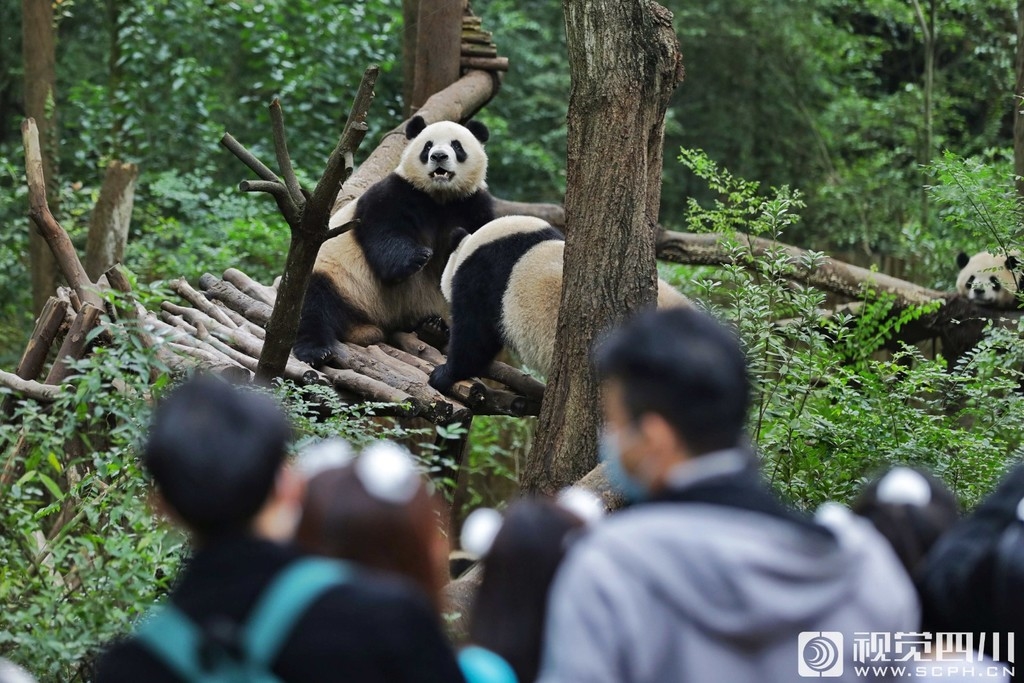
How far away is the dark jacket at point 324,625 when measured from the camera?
1439mm

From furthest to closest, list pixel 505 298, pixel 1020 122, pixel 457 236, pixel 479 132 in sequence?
pixel 479 132 → pixel 457 236 → pixel 1020 122 → pixel 505 298

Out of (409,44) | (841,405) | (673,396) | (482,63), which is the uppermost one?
(409,44)

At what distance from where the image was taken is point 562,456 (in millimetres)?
3859

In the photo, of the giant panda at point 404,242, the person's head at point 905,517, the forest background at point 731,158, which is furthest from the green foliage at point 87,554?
the giant panda at point 404,242

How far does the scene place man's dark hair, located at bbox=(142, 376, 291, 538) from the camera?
1.50 metres

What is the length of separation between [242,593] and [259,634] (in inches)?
2.5

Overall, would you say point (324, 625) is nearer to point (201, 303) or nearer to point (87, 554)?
point (87, 554)

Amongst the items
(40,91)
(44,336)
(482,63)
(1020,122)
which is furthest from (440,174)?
(40,91)

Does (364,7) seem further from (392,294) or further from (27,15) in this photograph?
(392,294)

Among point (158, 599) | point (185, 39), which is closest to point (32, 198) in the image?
point (158, 599)

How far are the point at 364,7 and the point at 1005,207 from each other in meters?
6.69

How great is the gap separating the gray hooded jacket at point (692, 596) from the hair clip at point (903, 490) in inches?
20.4

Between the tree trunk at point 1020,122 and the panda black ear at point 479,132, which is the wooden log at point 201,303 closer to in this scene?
the panda black ear at point 479,132

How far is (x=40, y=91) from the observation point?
27.4ft
